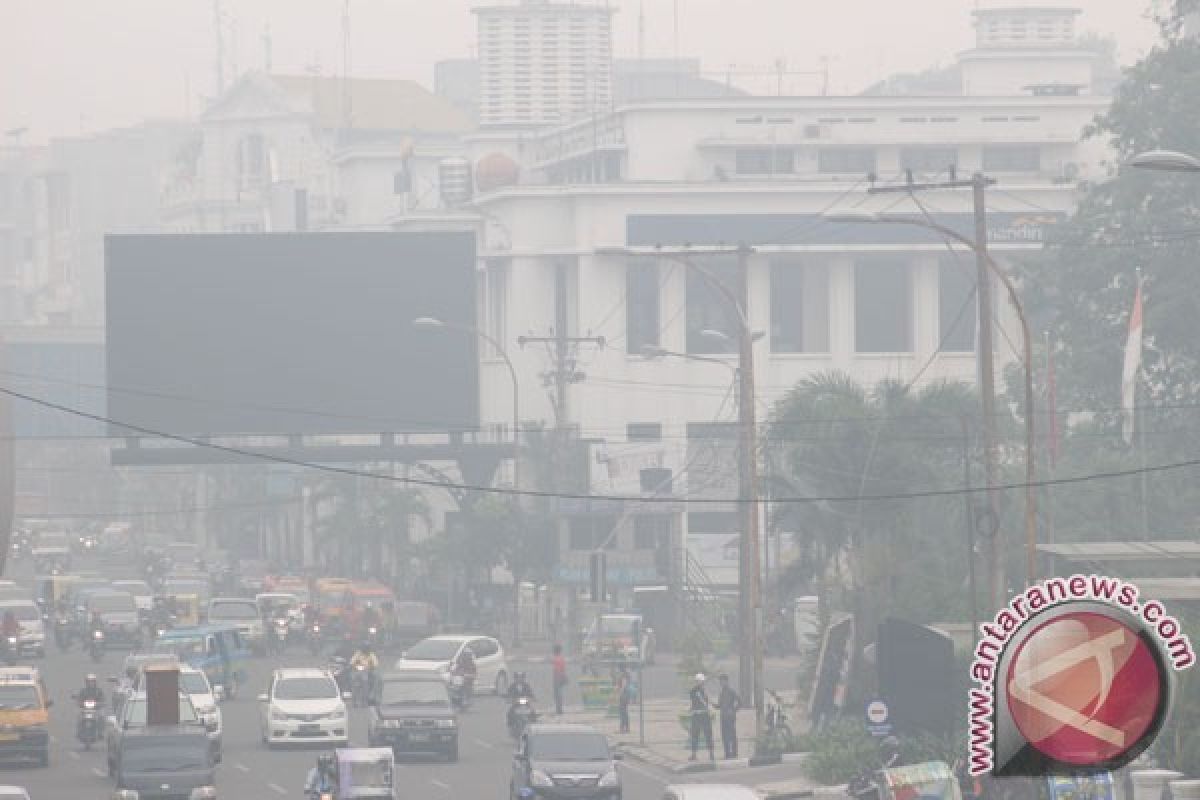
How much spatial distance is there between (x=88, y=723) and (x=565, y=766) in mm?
13593

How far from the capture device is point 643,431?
11456cm

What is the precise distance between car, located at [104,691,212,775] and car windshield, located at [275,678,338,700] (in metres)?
3.58

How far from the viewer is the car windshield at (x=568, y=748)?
4219 cm

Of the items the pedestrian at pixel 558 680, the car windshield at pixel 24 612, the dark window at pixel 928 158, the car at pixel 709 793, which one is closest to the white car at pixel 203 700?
the pedestrian at pixel 558 680

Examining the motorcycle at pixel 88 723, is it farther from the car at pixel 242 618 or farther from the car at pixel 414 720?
the car at pixel 242 618

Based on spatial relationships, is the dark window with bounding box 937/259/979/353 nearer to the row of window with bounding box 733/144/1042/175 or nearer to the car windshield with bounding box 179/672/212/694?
the row of window with bounding box 733/144/1042/175

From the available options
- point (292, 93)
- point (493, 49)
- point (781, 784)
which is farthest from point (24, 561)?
point (781, 784)

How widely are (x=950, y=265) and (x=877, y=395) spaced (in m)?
59.6

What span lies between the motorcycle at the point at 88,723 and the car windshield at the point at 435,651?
12.0 meters

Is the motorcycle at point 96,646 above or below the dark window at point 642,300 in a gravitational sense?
below

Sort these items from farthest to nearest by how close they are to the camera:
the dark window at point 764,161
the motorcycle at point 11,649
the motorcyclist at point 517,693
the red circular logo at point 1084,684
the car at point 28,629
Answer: the dark window at point 764,161 → the car at point 28,629 → the motorcycle at point 11,649 → the motorcyclist at point 517,693 → the red circular logo at point 1084,684

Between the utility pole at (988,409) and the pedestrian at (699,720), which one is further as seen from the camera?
the pedestrian at (699,720)

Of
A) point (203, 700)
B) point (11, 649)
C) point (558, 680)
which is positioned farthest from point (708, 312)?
point (203, 700)

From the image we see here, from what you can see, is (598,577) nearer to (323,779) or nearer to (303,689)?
(303,689)
